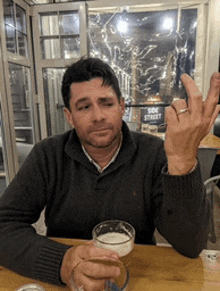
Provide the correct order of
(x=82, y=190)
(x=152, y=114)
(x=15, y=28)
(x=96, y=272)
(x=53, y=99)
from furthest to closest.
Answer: (x=152, y=114) → (x=53, y=99) → (x=15, y=28) → (x=82, y=190) → (x=96, y=272)

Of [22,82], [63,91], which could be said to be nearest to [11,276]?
[63,91]

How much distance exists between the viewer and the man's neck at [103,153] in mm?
1073

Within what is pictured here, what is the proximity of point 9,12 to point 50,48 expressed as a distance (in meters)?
0.74

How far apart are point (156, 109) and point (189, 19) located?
57.3 inches

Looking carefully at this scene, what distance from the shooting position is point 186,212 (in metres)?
0.70

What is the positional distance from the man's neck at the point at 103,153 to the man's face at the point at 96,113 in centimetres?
3

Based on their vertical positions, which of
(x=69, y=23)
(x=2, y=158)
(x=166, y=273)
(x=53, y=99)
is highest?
(x=69, y=23)

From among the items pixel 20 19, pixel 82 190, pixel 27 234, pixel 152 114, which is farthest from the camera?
pixel 152 114

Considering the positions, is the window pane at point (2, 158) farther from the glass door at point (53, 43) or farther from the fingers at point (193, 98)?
the fingers at point (193, 98)

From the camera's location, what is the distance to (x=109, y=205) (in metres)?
0.99

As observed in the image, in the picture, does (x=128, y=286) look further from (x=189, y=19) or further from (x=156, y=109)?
(x=189, y=19)

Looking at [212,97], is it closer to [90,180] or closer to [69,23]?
[90,180]

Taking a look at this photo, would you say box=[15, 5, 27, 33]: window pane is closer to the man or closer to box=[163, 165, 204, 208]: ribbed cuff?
the man

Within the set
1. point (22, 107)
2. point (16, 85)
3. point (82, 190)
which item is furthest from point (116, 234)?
point (22, 107)
